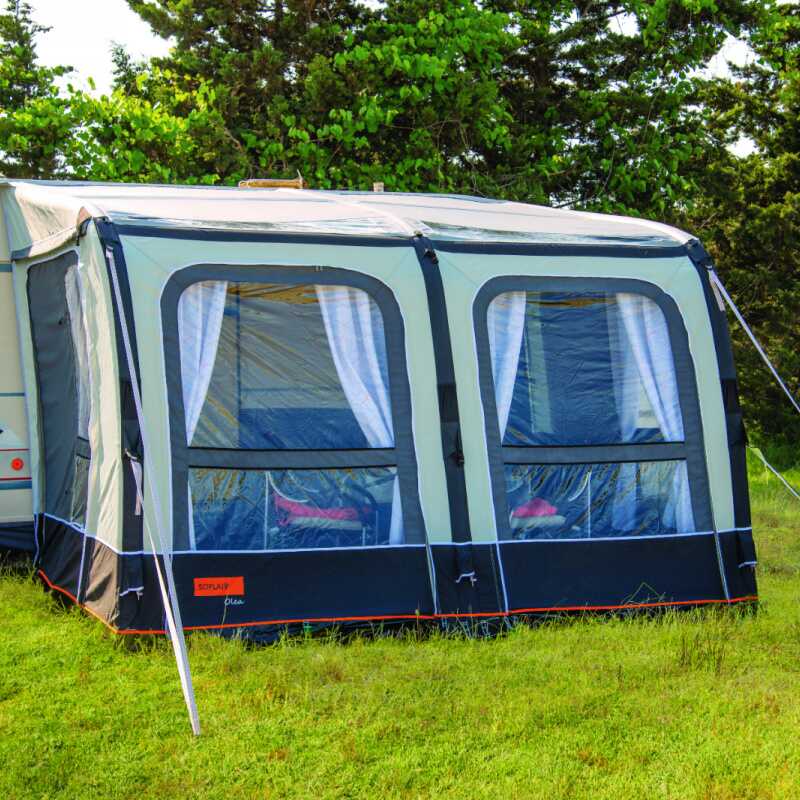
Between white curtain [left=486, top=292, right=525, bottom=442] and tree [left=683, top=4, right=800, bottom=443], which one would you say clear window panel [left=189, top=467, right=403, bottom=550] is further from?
tree [left=683, top=4, right=800, bottom=443]

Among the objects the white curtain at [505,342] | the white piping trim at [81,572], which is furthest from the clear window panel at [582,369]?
the white piping trim at [81,572]

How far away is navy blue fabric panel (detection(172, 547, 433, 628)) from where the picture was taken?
16.2 feet

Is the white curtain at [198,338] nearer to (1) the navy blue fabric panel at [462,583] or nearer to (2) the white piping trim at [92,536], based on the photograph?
(2) the white piping trim at [92,536]

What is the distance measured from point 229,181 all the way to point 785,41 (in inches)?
273

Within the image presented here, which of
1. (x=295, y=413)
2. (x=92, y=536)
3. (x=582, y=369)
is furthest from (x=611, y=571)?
(x=92, y=536)

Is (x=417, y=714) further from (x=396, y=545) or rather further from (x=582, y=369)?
(x=582, y=369)

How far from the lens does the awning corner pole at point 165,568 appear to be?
12.9ft

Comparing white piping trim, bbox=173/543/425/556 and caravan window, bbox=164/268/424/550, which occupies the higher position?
caravan window, bbox=164/268/424/550

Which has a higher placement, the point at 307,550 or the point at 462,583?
the point at 307,550

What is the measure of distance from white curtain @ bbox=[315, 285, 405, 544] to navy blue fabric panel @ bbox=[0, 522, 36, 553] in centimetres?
198

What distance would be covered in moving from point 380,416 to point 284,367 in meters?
0.46

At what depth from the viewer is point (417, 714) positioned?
4.14m

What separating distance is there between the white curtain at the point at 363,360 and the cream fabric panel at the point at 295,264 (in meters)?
0.11

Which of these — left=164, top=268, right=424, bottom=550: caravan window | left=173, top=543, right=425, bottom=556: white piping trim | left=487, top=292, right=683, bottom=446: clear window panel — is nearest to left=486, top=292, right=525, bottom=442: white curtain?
left=487, top=292, right=683, bottom=446: clear window panel
